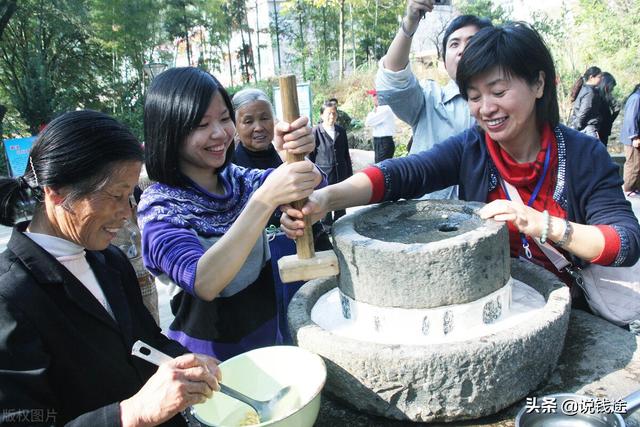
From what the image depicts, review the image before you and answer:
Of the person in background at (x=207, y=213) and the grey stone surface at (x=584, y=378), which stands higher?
the person in background at (x=207, y=213)

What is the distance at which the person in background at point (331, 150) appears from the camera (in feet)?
22.1

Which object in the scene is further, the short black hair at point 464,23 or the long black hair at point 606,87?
the long black hair at point 606,87

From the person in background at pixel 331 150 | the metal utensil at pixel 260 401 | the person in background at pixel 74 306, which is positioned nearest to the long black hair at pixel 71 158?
the person in background at pixel 74 306

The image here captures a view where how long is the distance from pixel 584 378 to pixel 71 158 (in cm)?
182

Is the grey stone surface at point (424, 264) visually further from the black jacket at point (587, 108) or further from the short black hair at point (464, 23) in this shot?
the black jacket at point (587, 108)

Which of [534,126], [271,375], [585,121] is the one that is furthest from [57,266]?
[585,121]

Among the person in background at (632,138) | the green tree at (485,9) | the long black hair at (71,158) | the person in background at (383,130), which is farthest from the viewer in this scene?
the green tree at (485,9)

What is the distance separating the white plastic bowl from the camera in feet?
5.15

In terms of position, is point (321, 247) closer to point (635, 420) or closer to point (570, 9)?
point (635, 420)

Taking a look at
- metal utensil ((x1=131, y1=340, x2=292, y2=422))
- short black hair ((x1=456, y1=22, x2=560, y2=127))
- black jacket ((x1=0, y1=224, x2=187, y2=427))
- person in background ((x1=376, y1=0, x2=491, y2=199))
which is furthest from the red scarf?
black jacket ((x1=0, y1=224, x2=187, y2=427))

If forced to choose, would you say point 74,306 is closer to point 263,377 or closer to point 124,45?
point 263,377

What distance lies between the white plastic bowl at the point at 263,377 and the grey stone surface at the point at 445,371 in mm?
86

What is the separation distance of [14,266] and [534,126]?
1.87m

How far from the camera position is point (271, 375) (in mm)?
1651
